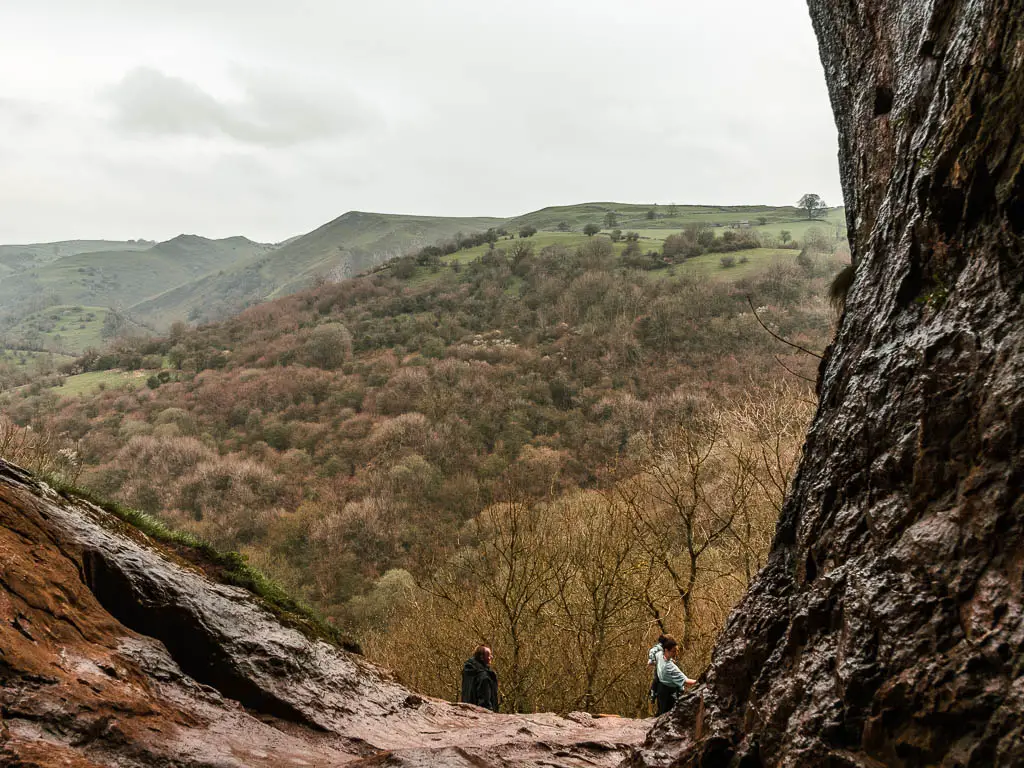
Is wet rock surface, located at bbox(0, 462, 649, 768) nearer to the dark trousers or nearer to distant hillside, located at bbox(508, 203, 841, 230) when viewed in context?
the dark trousers

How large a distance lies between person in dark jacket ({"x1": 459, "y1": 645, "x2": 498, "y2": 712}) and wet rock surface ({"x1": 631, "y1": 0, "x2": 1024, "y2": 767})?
564cm

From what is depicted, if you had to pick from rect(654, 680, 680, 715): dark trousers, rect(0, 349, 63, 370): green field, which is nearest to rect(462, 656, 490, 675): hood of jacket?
rect(654, 680, 680, 715): dark trousers

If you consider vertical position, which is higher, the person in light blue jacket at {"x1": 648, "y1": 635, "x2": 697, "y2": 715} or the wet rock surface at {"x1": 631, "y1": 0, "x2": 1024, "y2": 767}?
the wet rock surface at {"x1": 631, "y1": 0, "x2": 1024, "y2": 767}

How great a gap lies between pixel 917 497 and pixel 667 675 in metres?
5.67

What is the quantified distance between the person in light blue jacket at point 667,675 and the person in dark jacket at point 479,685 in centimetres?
323

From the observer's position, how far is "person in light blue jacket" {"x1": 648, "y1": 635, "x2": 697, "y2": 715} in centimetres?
841

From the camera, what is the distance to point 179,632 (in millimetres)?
7102

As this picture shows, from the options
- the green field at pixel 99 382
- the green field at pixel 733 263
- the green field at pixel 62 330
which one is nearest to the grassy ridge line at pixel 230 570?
the green field at pixel 99 382

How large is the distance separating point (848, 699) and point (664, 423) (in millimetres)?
39940

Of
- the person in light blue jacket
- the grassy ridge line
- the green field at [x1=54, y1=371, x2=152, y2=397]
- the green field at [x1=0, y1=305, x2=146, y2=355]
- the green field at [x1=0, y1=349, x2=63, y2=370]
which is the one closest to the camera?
the person in light blue jacket

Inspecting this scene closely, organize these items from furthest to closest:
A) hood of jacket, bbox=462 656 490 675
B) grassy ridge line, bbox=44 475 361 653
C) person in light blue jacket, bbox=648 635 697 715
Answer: hood of jacket, bbox=462 656 490 675, grassy ridge line, bbox=44 475 361 653, person in light blue jacket, bbox=648 635 697 715

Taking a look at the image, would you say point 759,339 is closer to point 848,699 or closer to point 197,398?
point 197,398

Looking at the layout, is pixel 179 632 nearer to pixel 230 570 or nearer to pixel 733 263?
pixel 230 570

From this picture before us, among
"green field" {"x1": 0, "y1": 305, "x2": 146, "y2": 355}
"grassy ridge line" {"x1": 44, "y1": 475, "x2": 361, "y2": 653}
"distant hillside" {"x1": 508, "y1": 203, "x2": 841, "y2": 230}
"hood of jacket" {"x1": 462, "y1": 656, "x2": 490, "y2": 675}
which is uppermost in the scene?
"distant hillside" {"x1": 508, "y1": 203, "x2": 841, "y2": 230}
